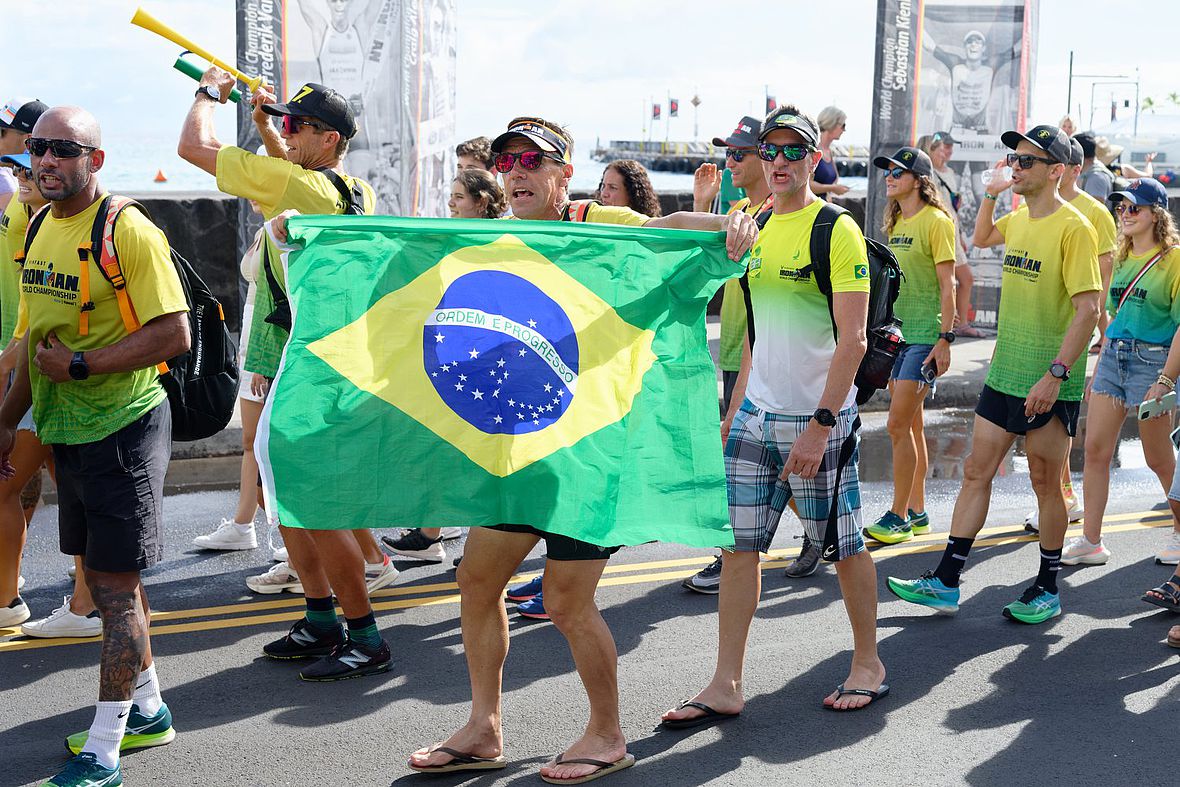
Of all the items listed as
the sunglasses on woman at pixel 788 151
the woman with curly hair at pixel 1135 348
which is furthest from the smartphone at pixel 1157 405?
the sunglasses on woman at pixel 788 151

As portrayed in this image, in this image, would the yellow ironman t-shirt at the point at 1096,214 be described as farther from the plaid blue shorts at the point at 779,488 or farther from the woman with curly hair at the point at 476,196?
the woman with curly hair at the point at 476,196

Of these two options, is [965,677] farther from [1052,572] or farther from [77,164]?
[77,164]

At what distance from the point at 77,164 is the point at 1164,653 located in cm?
494

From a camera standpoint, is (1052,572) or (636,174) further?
(636,174)

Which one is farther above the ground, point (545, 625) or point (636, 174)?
point (636, 174)

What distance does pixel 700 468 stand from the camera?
4488mm

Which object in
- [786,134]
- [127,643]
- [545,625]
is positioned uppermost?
[786,134]

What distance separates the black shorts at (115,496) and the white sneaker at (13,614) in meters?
1.56

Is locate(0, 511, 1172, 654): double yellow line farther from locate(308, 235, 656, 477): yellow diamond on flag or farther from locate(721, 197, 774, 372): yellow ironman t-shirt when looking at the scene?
locate(308, 235, 656, 477): yellow diamond on flag

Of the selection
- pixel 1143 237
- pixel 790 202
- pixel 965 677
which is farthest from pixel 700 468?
pixel 1143 237

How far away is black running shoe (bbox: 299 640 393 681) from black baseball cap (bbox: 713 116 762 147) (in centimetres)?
282

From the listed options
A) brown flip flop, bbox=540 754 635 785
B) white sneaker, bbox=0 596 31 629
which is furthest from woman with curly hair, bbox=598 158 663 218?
white sneaker, bbox=0 596 31 629

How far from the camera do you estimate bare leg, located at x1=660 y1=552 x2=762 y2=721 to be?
16.5 ft

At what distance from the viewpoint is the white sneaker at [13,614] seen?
236 inches
